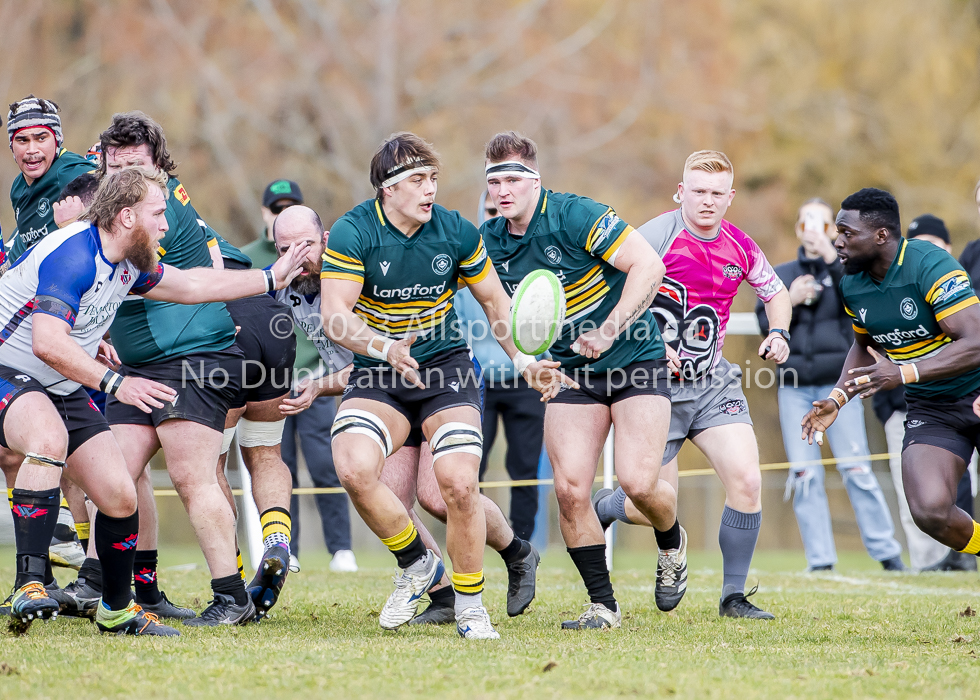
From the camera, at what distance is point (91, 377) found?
4.83m

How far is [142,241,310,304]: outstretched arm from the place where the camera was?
17.4ft

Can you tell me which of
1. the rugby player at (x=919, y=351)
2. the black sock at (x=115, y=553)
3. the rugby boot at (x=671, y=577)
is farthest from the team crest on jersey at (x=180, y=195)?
the rugby player at (x=919, y=351)

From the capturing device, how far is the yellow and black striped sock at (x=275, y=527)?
599 cm

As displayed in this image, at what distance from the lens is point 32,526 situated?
16.5ft

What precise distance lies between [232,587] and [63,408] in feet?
3.88

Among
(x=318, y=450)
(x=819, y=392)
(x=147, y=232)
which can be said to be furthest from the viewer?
(x=819, y=392)

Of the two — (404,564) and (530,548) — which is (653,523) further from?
(404,564)

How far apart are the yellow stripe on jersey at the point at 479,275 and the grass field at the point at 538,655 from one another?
1699mm

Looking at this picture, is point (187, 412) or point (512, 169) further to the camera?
point (512, 169)

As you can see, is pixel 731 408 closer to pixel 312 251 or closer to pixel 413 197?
pixel 413 197

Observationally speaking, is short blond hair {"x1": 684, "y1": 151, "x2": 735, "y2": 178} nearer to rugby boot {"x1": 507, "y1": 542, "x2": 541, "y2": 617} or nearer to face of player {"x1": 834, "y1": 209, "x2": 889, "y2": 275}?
face of player {"x1": 834, "y1": 209, "x2": 889, "y2": 275}

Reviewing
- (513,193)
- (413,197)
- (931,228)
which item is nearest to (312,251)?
(413,197)

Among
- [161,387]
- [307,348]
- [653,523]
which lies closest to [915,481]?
[653,523]

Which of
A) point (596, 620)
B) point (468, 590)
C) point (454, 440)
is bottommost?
point (596, 620)
